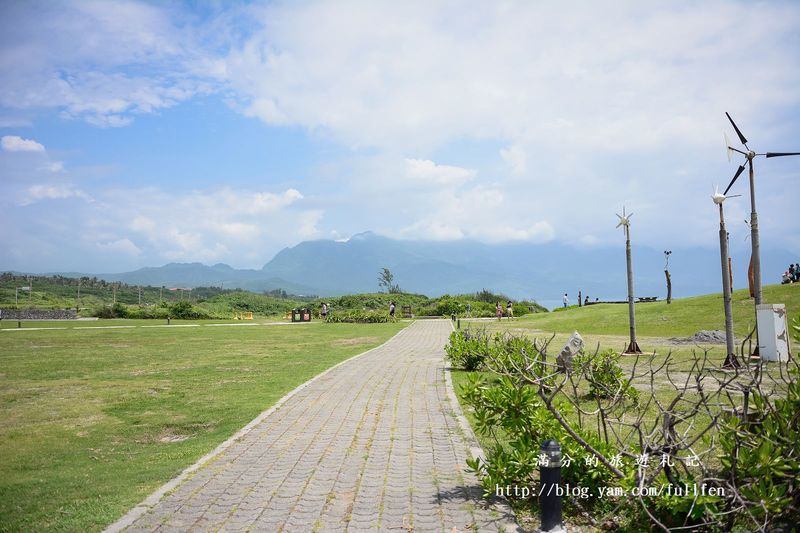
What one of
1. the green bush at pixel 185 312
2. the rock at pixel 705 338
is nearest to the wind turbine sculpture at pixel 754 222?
the rock at pixel 705 338

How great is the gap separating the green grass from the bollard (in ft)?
68.0

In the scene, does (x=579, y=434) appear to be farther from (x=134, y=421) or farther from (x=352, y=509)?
(x=134, y=421)

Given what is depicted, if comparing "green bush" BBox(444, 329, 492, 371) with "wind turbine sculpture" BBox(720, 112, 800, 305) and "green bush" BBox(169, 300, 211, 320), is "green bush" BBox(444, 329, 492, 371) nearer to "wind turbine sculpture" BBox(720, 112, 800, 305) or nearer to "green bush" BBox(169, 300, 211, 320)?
"wind turbine sculpture" BBox(720, 112, 800, 305)

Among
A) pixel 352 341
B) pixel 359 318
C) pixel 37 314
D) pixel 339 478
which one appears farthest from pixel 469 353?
pixel 37 314

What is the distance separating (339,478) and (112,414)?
18.8 feet

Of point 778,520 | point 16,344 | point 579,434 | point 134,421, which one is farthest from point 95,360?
point 778,520

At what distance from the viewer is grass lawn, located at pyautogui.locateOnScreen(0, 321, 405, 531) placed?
5.57 meters

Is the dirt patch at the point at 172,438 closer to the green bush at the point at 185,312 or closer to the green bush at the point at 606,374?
the green bush at the point at 606,374

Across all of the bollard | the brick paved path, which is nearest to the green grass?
the brick paved path

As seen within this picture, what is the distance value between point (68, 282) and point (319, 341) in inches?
2560

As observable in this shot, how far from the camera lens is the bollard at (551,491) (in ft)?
14.3

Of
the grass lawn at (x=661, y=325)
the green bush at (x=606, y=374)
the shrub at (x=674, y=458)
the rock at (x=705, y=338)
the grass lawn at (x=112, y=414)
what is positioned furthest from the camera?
the rock at (x=705, y=338)

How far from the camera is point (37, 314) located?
44688mm

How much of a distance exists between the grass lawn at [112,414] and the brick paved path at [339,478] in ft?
1.98
